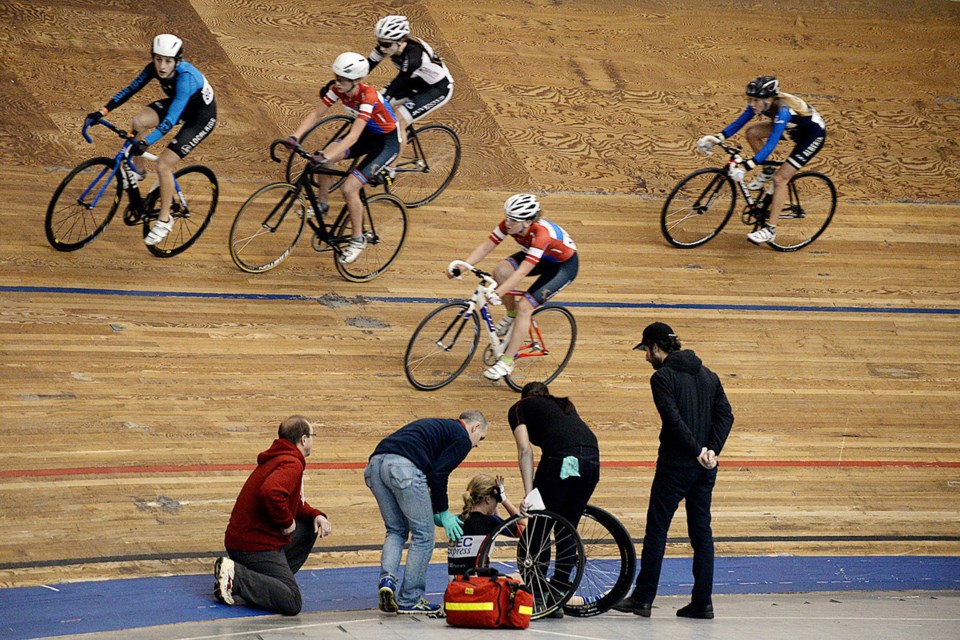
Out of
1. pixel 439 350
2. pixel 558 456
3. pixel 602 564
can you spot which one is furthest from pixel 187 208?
pixel 602 564

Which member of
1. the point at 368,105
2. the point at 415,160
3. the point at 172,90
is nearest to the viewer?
the point at 172,90

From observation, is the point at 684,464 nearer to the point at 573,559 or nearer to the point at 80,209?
the point at 573,559

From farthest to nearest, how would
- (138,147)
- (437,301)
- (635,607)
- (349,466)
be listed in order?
(437,301), (138,147), (349,466), (635,607)

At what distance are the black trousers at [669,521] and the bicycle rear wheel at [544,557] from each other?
37cm

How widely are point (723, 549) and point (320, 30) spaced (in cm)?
688

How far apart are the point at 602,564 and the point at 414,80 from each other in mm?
4785

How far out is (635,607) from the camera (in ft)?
18.8

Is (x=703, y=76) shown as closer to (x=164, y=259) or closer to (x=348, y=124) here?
(x=348, y=124)

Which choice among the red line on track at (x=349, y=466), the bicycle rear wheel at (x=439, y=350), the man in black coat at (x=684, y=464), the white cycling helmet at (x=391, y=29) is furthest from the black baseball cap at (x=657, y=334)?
the white cycling helmet at (x=391, y=29)

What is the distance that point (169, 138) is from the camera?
10312 mm

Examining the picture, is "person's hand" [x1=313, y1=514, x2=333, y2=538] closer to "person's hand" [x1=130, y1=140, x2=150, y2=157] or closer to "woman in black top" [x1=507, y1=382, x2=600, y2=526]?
"woman in black top" [x1=507, y1=382, x2=600, y2=526]

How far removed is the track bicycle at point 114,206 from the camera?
26.9 ft

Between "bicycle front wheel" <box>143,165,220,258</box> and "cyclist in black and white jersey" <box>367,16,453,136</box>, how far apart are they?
1.53 metres

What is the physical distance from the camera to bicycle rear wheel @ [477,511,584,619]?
548 centimetres
